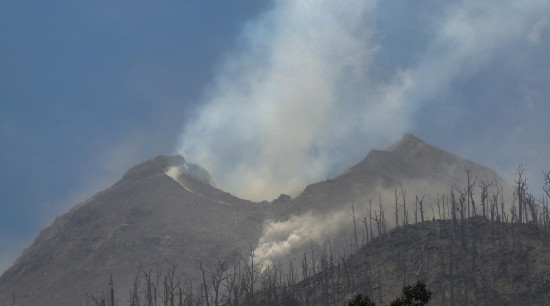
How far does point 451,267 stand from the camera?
89.1 meters

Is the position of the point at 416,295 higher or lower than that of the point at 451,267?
lower

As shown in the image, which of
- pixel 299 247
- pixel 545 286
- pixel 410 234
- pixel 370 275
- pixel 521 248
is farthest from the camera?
pixel 299 247


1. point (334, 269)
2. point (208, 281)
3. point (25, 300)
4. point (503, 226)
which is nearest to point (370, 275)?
point (334, 269)

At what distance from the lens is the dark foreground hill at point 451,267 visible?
81875 millimetres

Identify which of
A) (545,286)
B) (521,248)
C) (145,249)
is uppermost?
(145,249)

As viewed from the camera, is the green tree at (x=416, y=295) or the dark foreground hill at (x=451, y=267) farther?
the dark foreground hill at (x=451, y=267)

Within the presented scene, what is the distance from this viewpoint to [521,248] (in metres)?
89.2

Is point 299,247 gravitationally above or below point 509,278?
above

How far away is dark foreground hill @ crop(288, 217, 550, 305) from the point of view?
81.9 meters

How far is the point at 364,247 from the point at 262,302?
2373cm

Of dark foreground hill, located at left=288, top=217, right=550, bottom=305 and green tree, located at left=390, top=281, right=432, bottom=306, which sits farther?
dark foreground hill, located at left=288, top=217, right=550, bottom=305

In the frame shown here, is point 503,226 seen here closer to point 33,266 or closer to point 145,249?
point 145,249

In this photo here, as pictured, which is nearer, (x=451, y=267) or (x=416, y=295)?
(x=416, y=295)

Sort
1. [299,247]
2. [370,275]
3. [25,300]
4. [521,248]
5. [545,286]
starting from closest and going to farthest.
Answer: [545,286], [521,248], [370,275], [25,300], [299,247]
